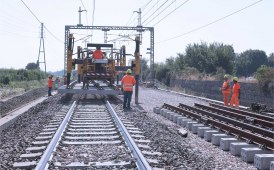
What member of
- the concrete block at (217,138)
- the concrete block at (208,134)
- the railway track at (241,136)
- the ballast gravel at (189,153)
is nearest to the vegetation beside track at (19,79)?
the railway track at (241,136)

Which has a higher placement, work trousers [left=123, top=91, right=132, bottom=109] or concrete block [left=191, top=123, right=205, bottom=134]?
work trousers [left=123, top=91, right=132, bottom=109]

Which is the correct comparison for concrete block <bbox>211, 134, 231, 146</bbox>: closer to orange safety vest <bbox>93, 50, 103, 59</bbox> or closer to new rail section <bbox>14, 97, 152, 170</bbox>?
new rail section <bbox>14, 97, 152, 170</bbox>

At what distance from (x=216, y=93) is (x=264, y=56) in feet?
244

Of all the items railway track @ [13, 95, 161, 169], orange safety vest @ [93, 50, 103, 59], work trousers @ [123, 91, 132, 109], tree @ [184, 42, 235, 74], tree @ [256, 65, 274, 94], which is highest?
tree @ [184, 42, 235, 74]

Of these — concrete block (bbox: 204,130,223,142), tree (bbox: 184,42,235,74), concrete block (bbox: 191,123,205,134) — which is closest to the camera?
concrete block (bbox: 204,130,223,142)

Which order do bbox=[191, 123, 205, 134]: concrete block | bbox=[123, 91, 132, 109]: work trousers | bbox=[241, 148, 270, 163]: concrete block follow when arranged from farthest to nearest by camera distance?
bbox=[123, 91, 132, 109]: work trousers → bbox=[191, 123, 205, 134]: concrete block → bbox=[241, 148, 270, 163]: concrete block

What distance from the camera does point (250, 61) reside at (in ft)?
328

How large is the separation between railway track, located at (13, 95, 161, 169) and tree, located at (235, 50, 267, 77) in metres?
86.7

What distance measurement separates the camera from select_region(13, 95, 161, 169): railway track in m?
7.16

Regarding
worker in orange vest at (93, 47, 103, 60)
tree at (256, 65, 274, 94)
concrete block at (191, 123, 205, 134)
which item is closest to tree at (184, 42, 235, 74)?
tree at (256, 65, 274, 94)

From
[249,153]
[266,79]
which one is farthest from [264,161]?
[266,79]

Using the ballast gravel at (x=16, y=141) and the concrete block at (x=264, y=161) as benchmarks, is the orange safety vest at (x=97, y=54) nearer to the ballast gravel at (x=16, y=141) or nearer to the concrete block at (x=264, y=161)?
the ballast gravel at (x=16, y=141)

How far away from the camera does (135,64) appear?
2291cm

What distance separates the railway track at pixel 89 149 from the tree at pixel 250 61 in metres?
86.7
